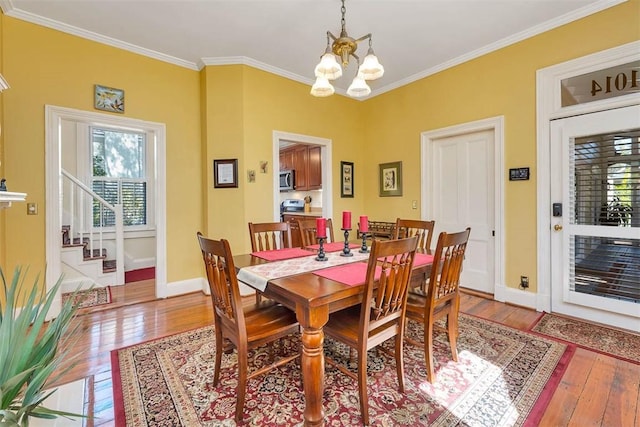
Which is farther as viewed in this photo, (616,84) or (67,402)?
(616,84)

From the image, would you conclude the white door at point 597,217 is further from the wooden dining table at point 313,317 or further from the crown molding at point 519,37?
the wooden dining table at point 313,317

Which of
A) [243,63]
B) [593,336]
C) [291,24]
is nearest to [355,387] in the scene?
[593,336]

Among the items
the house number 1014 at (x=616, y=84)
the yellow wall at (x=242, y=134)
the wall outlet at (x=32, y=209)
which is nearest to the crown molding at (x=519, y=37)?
the house number 1014 at (x=616, y=84)

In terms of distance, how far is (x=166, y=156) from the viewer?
11.3 feet

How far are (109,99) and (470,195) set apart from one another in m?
4.28

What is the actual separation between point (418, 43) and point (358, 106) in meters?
1.60

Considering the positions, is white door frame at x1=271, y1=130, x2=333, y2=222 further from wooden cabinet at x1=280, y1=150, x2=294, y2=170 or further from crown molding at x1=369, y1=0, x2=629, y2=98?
wooden cabinet at x1=280, y1=150, x2=294, y2=170

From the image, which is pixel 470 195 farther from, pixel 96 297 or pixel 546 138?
pixel 96 297

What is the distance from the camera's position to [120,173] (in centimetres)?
501

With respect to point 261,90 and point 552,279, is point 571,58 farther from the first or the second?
point 261,90

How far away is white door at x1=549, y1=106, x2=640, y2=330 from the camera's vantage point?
2498mm

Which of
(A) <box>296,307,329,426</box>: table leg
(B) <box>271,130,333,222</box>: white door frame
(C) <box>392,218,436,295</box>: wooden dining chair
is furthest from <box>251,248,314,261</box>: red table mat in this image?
(B) <box>271,130,333,222</box>: white door frame

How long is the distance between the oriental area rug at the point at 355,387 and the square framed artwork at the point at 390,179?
2351 mm

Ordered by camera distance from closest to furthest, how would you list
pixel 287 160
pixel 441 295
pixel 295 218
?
pixel 441 295, pixel 295 218, pixel 287 160
